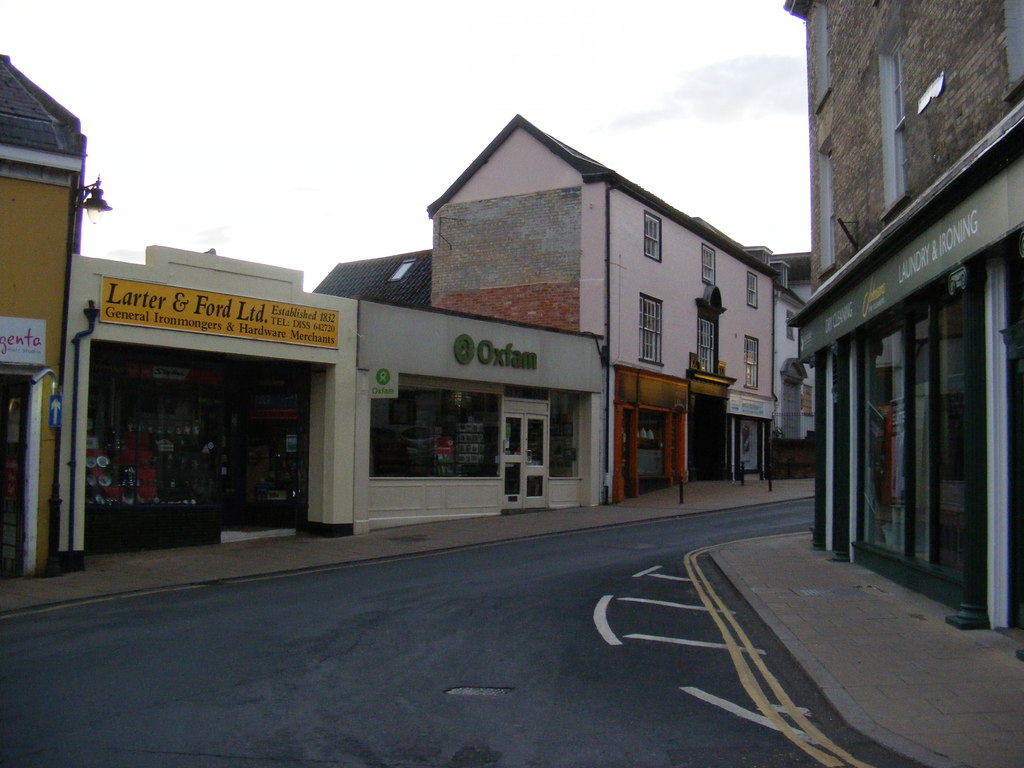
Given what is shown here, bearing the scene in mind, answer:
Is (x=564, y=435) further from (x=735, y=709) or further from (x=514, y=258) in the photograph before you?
(x=735, y=709)

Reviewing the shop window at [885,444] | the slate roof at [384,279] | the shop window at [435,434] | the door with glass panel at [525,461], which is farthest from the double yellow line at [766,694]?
the slate roof at [384,279]

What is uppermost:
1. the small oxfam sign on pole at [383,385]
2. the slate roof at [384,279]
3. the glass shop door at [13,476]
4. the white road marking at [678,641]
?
the slate roof at [384,279]

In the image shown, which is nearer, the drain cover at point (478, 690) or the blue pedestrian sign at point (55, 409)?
the drain cover at point (478, 690)

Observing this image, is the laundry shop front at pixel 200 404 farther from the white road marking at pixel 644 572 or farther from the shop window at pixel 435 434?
the white road marking at pixel 644 572

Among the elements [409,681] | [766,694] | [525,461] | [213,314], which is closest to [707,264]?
[525,461]

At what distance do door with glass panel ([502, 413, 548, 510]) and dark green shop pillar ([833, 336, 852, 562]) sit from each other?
341 inches

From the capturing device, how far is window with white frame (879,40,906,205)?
1296 centimetres

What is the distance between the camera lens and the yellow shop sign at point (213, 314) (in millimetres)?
14367

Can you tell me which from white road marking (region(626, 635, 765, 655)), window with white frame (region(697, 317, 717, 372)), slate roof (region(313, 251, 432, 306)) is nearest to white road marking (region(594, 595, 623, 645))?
white road marking (region(626, 635, 765, 655))

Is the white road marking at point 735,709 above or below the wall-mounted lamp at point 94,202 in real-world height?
below

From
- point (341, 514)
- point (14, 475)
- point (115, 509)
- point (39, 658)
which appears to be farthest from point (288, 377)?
point (39, 658)

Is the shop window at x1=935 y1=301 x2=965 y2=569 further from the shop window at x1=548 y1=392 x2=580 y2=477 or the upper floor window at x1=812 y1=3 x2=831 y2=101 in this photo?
the shop window at x1=548 y1=392 x2=580 y2=477

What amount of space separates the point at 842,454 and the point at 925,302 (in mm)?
4448

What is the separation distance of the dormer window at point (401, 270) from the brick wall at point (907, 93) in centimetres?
1686
